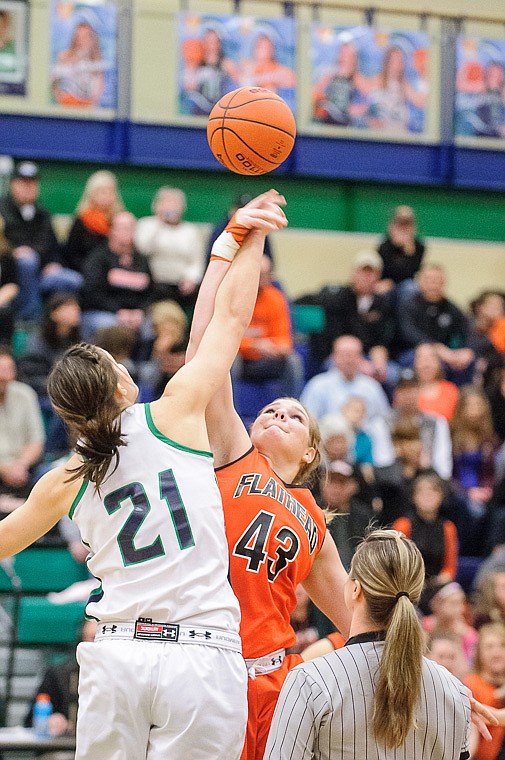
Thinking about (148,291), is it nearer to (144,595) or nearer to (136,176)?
(136,176)

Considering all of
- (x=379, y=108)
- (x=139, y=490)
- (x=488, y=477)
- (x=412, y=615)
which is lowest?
(x=488, y=477)

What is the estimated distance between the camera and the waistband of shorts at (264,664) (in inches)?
161

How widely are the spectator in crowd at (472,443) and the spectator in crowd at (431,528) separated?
1340 mm

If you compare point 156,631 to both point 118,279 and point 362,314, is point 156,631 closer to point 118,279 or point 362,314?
point 118,279

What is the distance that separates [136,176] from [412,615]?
11.5m

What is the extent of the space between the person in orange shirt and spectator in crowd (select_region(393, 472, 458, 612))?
4750 mm

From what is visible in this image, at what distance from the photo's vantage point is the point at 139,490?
3.48m

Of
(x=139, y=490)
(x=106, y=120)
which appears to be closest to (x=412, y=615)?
(x=139, y=490)

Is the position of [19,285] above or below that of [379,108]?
below

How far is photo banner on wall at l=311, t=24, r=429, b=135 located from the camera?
45.1 ft

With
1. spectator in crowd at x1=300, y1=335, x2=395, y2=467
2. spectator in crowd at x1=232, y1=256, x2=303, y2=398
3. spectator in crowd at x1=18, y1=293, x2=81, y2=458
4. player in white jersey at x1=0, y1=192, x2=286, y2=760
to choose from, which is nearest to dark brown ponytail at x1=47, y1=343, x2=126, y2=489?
player in white jersey at x1=0, y1=192, x2=286, y2=760

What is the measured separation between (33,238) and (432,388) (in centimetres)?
377

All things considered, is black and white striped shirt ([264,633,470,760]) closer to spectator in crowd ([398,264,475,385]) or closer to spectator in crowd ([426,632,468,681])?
spectator in crowd ([426,632,468,681])

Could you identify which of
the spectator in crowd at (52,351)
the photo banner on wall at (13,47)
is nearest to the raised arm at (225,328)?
the spectator in crowd at (52,351)
